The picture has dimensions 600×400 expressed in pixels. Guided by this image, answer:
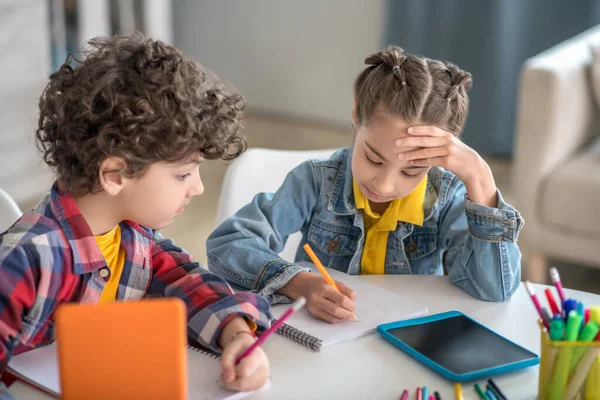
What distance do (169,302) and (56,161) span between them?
46 centimetres

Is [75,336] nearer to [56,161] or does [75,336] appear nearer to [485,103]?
[56,161]

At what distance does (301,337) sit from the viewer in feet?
3.43

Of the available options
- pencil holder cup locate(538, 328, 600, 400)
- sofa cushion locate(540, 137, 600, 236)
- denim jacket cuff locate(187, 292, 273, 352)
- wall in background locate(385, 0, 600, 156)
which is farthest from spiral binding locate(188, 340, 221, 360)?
wall in background locate(385, 0, 600, 156)

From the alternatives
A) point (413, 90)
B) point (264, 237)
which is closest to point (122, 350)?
point (264, 237)

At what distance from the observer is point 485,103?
12.3ft

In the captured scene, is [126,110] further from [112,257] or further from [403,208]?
[403,208]

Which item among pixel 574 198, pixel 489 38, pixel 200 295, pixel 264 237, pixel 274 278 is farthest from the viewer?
pixel 489 38

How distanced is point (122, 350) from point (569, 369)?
0.48 metres

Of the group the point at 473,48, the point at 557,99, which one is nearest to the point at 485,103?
the point at 473,48

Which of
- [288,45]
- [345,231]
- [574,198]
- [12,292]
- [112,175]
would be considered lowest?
[574,198]

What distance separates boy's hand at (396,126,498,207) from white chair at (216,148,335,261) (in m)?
0.43

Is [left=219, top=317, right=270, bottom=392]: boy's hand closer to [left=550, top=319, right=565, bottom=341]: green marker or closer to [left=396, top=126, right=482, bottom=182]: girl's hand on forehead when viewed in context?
[left=550, top=319, right=565, bottom=341]: green marker

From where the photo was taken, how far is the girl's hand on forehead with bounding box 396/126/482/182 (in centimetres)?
123

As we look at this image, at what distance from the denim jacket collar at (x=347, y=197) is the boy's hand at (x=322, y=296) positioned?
24 cm
